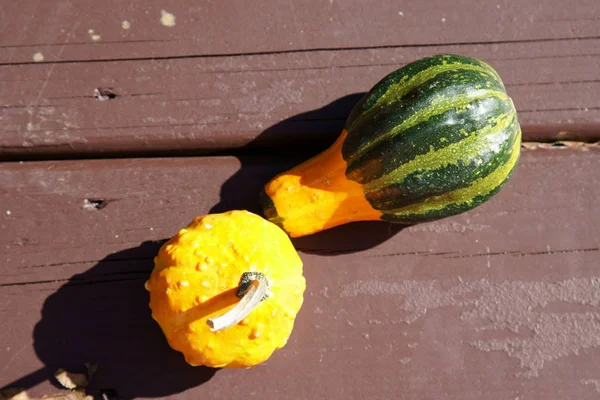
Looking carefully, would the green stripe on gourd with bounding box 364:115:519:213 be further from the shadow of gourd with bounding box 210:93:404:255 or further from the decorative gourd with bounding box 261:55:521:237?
the shadow of gourd with bounding box 210:93:404:255

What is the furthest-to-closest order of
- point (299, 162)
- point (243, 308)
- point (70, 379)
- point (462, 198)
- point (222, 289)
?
point (299, 162), point (70, 379), point (462, 198), point (222, 289), point (243, 308)

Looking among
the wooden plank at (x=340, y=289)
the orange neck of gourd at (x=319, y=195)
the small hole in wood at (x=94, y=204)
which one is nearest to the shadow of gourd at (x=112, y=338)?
the wooden plank at (x=340, y=289)

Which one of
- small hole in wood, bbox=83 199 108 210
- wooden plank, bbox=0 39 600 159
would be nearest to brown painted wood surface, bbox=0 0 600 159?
wooden plank, bbox=0 39 600 159

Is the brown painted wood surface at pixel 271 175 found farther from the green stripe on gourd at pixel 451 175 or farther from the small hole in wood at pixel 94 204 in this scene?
the green stripe on gourd at pixel 451 175

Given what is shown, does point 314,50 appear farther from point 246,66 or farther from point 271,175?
point 271,175

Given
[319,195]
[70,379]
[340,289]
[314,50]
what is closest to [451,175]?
[319,195]
